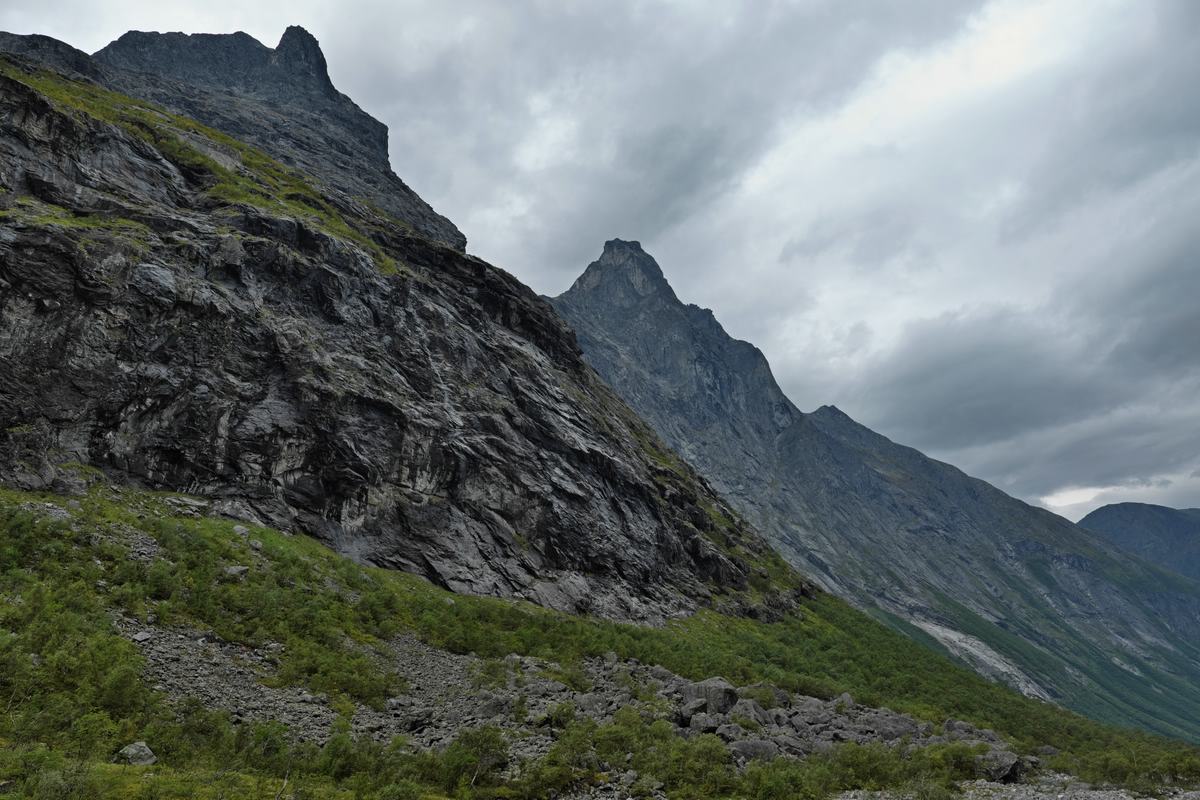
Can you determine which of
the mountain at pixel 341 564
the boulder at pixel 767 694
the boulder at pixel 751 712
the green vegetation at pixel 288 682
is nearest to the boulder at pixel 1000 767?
the mountain at pixel 341 564

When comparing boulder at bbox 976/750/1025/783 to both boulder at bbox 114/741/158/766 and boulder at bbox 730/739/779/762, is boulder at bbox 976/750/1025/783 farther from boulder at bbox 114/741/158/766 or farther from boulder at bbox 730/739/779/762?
boulder at bbox 114/741/158/766

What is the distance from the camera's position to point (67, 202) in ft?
190

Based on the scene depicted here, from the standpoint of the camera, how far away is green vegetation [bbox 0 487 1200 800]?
1758 cm

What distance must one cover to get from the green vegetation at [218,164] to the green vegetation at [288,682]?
5510cm

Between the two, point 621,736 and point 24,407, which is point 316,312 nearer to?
point 24,407

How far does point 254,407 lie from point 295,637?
103 ft

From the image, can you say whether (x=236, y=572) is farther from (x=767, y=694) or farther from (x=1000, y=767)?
(x=1000, y=767)

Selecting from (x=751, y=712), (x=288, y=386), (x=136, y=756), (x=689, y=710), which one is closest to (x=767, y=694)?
(x=751, y=712)

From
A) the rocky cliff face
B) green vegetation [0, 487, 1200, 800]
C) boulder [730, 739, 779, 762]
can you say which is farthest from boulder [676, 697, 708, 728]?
the rocky cliff face

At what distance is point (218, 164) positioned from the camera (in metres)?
91.3

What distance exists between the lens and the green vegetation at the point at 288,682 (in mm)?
17578

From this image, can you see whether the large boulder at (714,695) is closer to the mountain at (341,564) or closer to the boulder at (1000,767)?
the mountain at (341,564)

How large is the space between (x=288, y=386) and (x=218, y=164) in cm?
5863

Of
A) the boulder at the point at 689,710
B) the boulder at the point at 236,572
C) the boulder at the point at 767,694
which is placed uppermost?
the boulder at the point at 236,572
